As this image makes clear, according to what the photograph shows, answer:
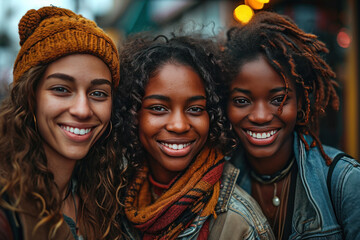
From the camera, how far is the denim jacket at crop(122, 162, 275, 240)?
2189 mm

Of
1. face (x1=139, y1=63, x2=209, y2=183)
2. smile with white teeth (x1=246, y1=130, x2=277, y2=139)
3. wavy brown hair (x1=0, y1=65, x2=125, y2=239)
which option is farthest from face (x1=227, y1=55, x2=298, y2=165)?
wavy brown hair (x1=0, y1=65, x2=125, y2=239)

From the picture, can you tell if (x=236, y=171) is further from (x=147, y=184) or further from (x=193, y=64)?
(x=193, y=64)

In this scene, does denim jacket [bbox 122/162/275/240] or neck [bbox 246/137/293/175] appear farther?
neck [bbox 246/137/293/175]

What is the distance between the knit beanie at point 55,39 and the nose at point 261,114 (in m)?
1.10

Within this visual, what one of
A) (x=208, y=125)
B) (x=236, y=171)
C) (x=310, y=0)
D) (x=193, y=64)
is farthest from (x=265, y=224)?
(x=310, y=0)

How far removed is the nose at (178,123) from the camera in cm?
223

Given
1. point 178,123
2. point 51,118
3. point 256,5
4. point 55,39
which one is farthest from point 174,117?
point 256,5

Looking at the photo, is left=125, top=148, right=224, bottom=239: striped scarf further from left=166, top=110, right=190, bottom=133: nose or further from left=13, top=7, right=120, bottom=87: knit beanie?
left=13, top=7, right=120, bottom=87: knit beanie

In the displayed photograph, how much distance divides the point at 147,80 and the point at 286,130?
3.71 feet

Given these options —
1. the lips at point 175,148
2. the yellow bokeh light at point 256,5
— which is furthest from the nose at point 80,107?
the yellow bokeh light at point 256,5

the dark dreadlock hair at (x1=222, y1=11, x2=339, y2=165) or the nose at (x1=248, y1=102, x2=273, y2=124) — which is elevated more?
the dark dreadlock hair at (x1=222, y1=11, x2=339, y2=165)

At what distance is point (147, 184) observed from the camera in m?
2.50

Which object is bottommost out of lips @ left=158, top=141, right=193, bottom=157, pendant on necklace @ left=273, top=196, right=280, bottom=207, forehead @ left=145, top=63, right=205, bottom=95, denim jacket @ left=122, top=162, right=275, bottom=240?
denim jacket @ left=122, top=162, right=275, bottom=240

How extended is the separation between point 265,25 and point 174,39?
0.75 metres
